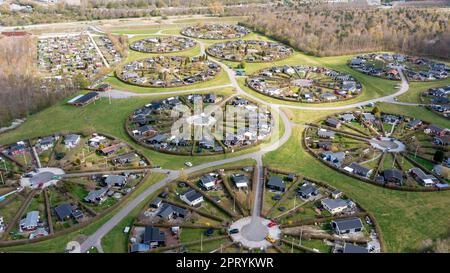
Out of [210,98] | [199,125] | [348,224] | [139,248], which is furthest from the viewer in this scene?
[210,98]

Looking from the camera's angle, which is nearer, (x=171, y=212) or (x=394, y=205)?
(x=171, y=212)

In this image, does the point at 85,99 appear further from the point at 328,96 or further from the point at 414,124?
the point at 414,124

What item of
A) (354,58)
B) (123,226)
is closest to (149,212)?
(123,226)

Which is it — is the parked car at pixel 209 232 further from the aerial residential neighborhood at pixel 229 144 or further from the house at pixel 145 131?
the house at pixel 145 131

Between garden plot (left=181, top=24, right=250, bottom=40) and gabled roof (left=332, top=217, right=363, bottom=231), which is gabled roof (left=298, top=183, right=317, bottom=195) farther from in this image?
garden plot (left=181, top=24, right=250, bottom=40)

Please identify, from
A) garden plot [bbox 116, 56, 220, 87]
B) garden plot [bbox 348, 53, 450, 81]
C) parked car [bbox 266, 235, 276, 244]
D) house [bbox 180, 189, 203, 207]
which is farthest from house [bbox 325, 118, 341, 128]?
garden plot [bbox 116, 56, 220, 87]

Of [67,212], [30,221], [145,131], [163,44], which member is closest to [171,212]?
[67,212]

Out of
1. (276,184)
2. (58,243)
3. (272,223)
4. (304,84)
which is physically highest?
(304,84)
